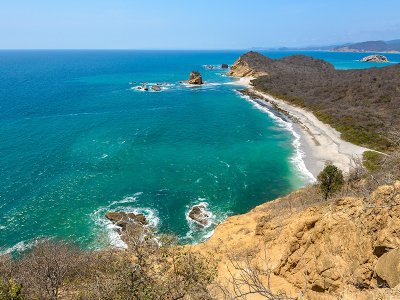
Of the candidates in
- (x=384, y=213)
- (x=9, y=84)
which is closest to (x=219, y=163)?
(x=384, y=213)

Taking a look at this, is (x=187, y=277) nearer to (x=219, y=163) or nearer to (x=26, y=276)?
(x=26, y=276)

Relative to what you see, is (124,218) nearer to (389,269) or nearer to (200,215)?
(200,215)

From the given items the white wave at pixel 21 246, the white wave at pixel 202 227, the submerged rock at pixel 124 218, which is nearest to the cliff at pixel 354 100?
the white wave at pixel 202 227

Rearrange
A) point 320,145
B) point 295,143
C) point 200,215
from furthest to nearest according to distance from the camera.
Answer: point 295,143 < point 320,145 < point 200,215

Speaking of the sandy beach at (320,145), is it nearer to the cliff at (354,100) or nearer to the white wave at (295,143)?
the white wave at (295,143)

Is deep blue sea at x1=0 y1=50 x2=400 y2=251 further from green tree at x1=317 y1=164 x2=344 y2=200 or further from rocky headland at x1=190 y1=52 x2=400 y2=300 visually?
green tree at x1=317 y1=164 x2=344 y2=200

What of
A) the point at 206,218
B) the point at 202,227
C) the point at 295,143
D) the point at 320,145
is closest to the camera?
the point at 202,227

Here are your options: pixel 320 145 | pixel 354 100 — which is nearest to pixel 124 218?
pixel 320 145
